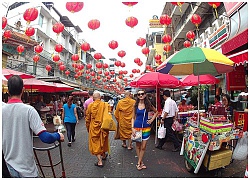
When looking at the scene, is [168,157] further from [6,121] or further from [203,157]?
[6,121]

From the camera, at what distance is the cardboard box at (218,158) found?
3.72m

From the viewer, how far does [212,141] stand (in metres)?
3.67

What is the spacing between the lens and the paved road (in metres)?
4.13

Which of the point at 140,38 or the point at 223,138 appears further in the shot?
the point at 140,38

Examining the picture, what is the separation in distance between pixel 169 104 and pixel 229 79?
3.11 meters

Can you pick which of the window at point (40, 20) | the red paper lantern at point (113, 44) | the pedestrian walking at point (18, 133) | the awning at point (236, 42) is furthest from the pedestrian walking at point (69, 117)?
the window at point (40, 20)

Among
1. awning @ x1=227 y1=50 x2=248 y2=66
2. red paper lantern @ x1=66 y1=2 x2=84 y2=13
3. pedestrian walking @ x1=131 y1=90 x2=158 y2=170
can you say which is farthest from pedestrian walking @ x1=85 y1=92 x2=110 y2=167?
awning @ x1=227 y1=50 x2=248 y2=66

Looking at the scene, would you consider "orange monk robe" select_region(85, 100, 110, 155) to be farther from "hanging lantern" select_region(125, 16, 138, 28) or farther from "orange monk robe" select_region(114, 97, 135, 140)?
"hanging lantern" select_region(125, 16, 138, 28)

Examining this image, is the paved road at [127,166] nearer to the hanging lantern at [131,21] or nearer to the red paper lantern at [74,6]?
the red paper lantern at [74,6]

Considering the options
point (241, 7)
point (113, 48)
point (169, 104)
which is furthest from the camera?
point (113, 48)

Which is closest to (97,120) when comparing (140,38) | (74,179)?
(74,179)

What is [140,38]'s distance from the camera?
36.7 ft

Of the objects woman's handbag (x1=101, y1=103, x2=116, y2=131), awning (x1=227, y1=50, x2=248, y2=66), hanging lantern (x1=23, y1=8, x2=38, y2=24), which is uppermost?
hanging lantern (x1=23, y1=8, x2=38, y2=24)

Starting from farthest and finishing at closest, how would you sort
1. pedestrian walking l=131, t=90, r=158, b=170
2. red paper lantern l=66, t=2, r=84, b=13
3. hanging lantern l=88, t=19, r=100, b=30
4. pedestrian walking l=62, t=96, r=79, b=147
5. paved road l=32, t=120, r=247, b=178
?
1. hanging lantern l=88, t=19, r=100, b=30
2. pedestrian walking l=62, t=96, r=79, b=147
3. red paper lantern l=66, t=2, r=84, b=13
4. pedestrian walking l=131, t=90, r=158, b=170
5. paved road l=32, t=120, r=247, b=178
